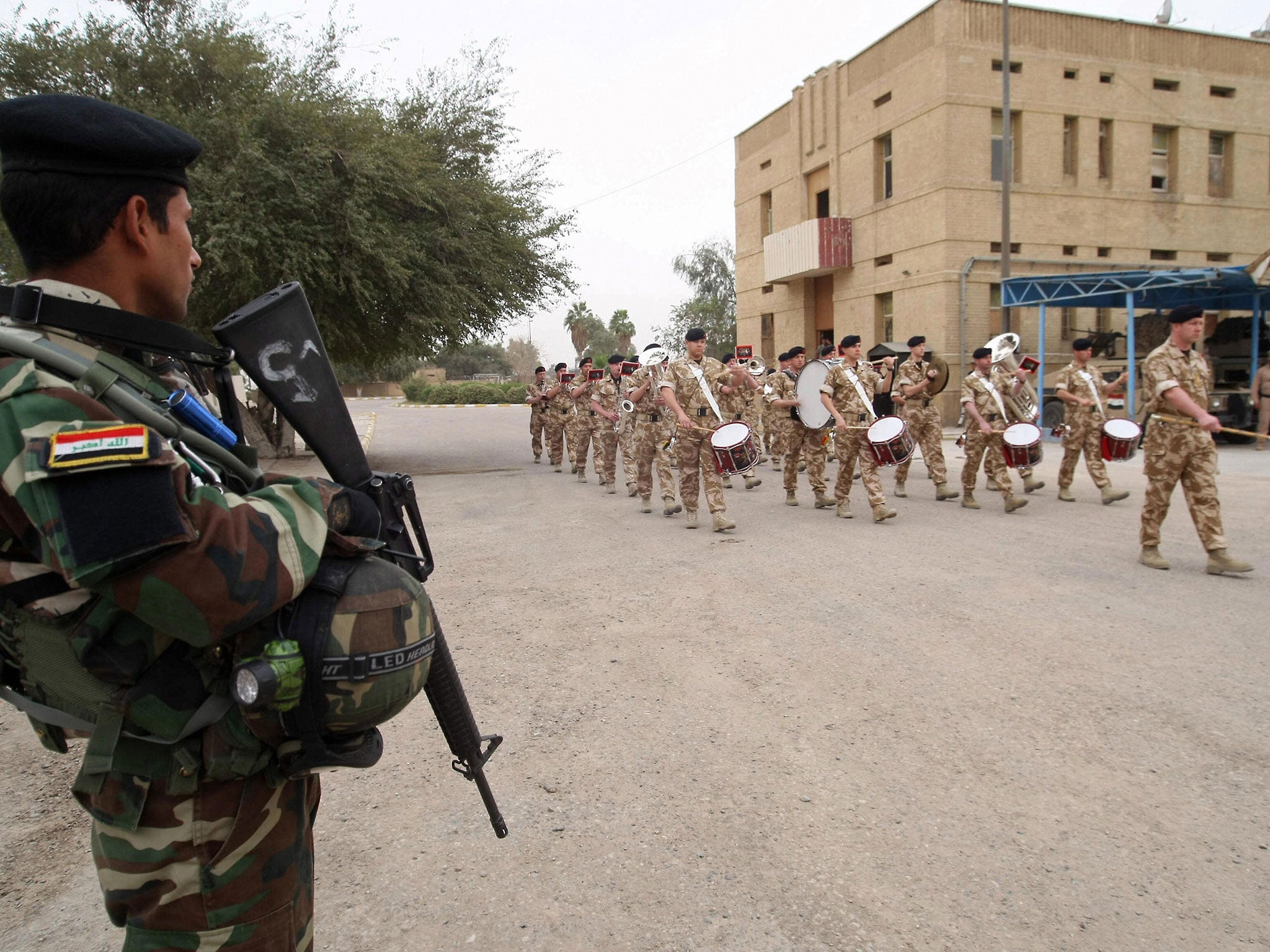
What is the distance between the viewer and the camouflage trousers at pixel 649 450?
10297 millimetres

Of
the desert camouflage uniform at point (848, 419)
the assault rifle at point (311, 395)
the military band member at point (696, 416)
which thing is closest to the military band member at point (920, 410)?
the desert camouflage uniform at point (848, 419)

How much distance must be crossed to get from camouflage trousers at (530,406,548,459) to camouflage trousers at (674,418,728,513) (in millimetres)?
7287

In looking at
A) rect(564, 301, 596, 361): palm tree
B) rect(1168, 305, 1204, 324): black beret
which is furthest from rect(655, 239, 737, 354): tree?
rect(1168, 305, 1204, 324): black beret

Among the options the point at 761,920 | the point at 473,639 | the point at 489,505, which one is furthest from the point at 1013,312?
the point at 761,920

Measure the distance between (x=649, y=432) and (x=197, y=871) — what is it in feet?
31.7

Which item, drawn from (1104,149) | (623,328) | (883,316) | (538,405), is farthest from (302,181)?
(623,328)

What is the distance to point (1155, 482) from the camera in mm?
6277

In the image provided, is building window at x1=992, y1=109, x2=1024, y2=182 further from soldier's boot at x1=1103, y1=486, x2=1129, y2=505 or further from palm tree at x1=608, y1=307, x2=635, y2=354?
palm tree at x1=608, y1=307, x2=635, y2=354

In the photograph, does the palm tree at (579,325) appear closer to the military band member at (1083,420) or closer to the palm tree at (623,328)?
the palm tree at (623,328)

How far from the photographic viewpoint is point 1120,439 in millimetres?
8219

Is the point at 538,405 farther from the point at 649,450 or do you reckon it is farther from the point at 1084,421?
the point at 1084,421

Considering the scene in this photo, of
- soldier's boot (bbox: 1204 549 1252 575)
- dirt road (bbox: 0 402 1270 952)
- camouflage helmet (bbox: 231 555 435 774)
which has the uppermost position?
camouflage helmet (bbox: 231 555 435 774)

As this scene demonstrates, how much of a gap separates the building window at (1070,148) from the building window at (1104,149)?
0.93 metres

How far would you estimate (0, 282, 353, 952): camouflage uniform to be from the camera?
3.60ft
